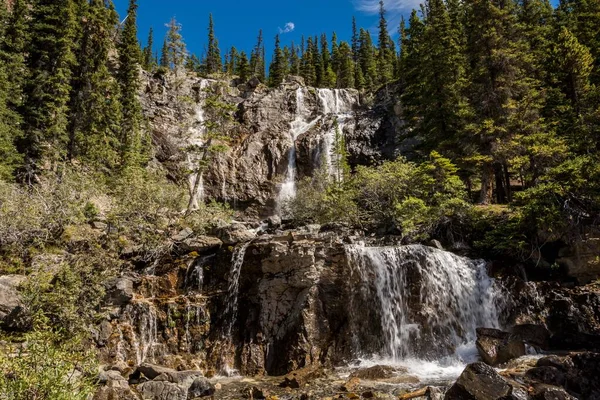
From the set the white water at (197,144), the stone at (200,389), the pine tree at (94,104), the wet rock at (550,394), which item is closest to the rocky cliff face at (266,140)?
the white water at (197,144)

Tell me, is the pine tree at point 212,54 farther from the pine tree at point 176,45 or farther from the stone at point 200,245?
the stone at point 200,245

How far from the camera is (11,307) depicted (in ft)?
41.2

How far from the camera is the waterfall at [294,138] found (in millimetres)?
40562

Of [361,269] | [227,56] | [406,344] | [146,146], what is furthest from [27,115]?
[227,56]

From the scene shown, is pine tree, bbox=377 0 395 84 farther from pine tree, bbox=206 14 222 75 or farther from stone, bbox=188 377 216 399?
stone, bbox=188 377 216 399

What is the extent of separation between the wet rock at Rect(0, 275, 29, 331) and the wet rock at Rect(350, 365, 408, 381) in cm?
1059

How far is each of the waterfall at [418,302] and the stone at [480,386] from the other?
521 centimetres

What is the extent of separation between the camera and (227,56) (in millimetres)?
104312

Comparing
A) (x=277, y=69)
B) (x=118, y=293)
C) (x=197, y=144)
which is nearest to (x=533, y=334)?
(x=118, y=293)

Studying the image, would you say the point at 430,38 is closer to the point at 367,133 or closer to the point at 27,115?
the point at 367,133

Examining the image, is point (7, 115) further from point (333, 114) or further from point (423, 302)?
point (333, 114)

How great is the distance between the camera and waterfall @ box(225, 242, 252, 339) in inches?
610

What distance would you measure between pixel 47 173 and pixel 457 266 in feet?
75.7

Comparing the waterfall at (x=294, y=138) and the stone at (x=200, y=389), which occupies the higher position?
the waterfall at (x=294, y=138)
